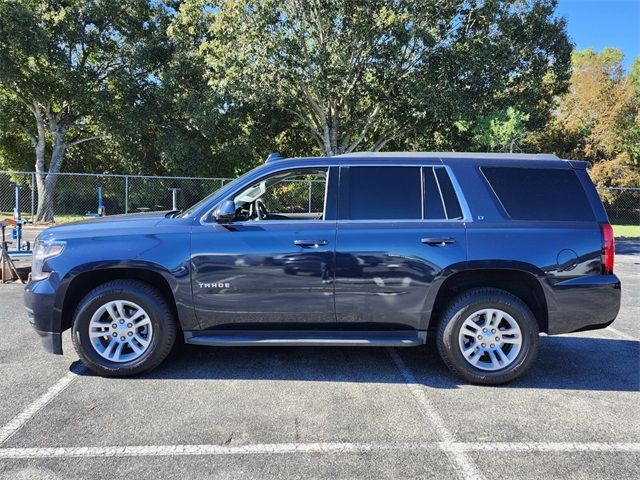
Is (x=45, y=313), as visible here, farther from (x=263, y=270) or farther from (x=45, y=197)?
(x=45, y=197)

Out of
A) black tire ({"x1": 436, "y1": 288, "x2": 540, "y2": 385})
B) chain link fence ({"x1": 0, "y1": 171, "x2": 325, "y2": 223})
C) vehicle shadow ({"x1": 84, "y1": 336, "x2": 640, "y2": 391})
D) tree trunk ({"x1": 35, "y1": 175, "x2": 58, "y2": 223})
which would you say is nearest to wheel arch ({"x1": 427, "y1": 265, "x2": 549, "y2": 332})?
black tire ({"x1": 436, "y1": 288, "x2": 540, "y2": 385})

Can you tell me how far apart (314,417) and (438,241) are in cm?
172

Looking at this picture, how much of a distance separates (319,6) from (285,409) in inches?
574

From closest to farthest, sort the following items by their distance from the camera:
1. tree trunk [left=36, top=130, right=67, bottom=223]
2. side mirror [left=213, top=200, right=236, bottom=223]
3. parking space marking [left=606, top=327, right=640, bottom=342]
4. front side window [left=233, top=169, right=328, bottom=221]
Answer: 1. side mirror [left=213, top=200, right=236, bottom=223]
2. front side window [left=233, top=169, right=328, bottom=221]
3. parking space marking [left=606, top=327, right=640, bottom=342]
4. tree trunk [left=36, top=130, right=67, bottom=223]

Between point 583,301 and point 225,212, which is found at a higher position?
point 225,212

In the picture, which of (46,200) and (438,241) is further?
(46,200)

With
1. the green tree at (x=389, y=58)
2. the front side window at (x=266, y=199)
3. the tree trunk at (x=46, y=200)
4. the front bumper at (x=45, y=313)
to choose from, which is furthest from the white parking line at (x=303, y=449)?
the tree trunk at (x=46, y=200)

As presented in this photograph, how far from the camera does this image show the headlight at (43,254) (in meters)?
4.14

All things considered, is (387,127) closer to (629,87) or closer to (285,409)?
(285,409)

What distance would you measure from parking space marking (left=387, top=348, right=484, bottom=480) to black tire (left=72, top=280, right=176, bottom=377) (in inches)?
82.2

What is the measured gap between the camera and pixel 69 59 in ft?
61.6

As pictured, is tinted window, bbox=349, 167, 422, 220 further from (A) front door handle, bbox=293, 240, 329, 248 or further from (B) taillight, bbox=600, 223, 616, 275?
(B) taillight, bbox=600, 223, 616, 275

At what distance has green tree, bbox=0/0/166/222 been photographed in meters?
17.2

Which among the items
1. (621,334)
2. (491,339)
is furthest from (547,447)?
(621,334)
